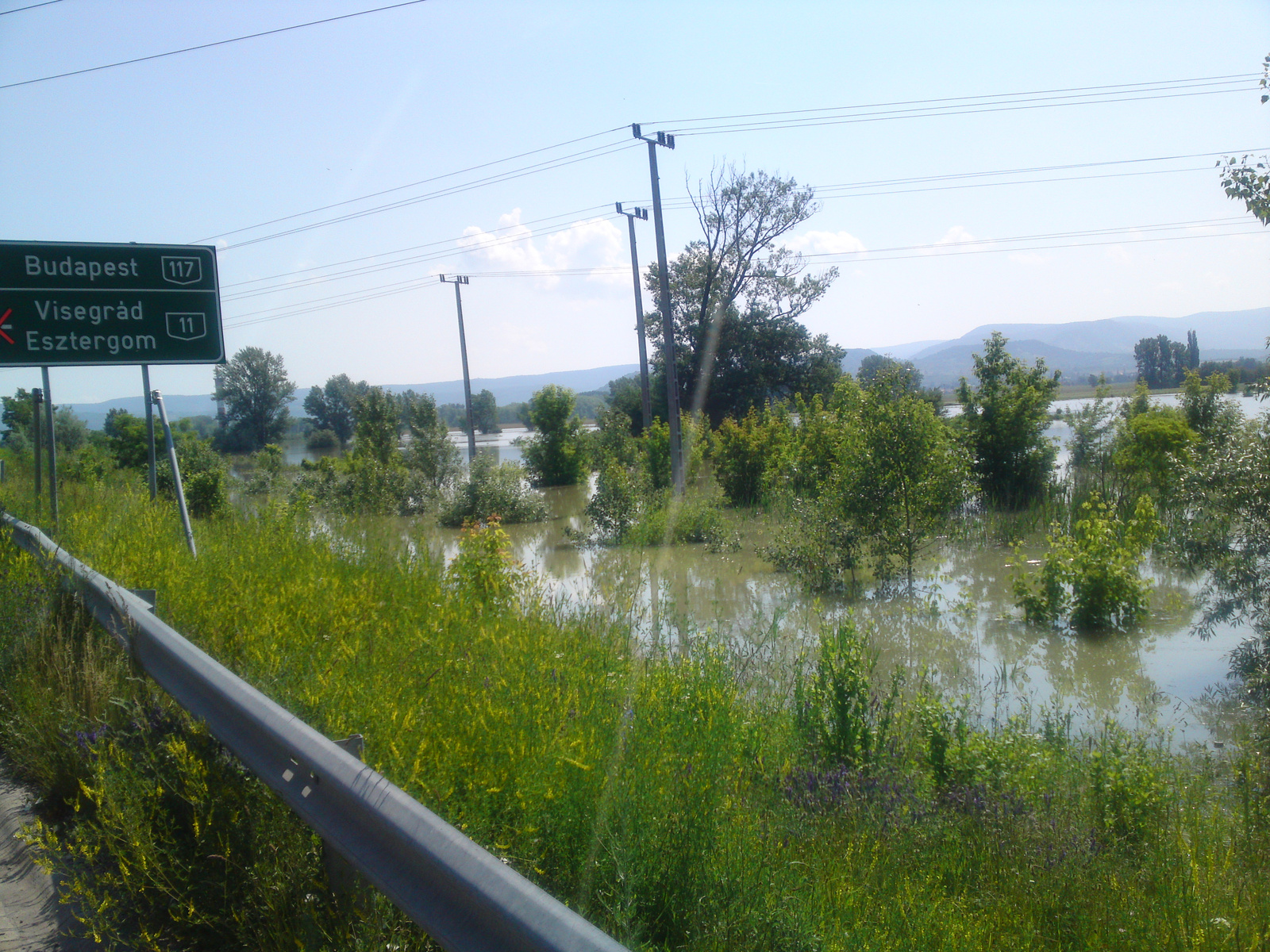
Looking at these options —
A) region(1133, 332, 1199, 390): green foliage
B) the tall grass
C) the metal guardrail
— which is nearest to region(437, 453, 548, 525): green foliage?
region(1133, 332, 1199, 390): green foliage

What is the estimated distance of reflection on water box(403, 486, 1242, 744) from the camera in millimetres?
8359

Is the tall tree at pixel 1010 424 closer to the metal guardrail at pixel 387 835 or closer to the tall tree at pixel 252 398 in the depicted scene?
the metal guardrail at pixel 387 835

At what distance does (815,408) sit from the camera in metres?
25.5

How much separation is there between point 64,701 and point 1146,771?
5.98 metres

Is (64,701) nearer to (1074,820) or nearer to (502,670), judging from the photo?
(502,670)

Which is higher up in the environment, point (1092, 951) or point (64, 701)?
point (64, 701)

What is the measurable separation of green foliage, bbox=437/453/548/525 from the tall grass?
70.6ft

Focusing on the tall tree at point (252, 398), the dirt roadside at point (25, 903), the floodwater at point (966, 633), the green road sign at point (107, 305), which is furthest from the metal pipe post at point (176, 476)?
the tall tree at point (252, 398)

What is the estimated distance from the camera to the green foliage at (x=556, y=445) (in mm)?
36375

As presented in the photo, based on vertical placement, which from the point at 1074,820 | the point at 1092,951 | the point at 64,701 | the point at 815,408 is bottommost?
the point at 1074,820

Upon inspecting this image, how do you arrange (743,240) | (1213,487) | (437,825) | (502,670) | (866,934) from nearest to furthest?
(437,825) < (866,934) < (502,670) < (1213,487) < (743,240)

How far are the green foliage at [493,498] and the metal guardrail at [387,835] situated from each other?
80.3 feet

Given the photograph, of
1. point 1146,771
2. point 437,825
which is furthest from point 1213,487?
point 437,825

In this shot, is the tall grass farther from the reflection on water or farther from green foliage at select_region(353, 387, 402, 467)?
green foliage at select_region(353, 387, 402, 467)
